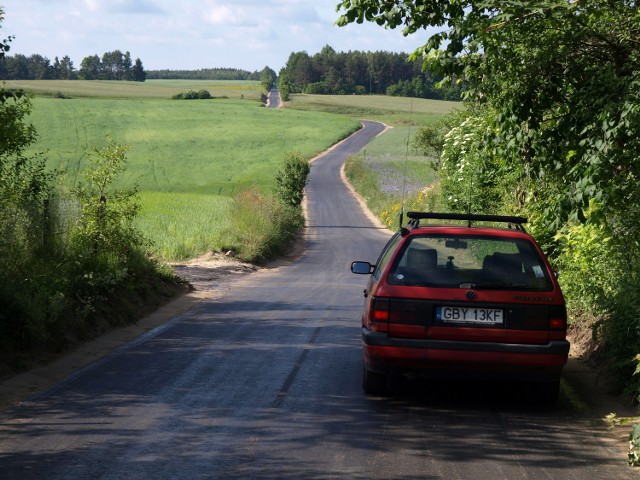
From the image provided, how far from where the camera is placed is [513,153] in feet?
35.5

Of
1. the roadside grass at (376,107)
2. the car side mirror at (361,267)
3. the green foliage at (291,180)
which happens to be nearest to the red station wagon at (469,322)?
the car side mirror at (361,267)

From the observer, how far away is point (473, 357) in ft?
25.9

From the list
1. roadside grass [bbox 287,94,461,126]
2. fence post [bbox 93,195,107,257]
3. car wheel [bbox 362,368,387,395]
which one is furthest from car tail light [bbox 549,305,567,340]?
roadside grass [bbox 287,94,461,126]

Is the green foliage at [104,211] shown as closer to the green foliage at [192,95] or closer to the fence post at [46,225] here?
the fence post at [46,225]

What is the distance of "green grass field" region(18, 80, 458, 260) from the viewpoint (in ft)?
161

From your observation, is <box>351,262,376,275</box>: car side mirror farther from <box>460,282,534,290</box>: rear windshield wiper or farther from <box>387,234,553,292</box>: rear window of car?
<box>460,282,534,290</box>: rear windshield wiper

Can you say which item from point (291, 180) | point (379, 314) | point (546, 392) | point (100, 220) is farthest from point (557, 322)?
Result: point (291, 180)

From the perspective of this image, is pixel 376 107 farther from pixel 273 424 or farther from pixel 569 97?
pixel 273 424

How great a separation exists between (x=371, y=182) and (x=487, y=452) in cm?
7382

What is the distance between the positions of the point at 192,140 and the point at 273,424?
96.7 meters

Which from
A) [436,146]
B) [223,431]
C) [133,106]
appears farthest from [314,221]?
[133,106]

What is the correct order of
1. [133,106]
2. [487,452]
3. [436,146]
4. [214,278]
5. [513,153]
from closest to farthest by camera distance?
[487,452] → [513,153] → [214,278] → [436,146] → [133,106]

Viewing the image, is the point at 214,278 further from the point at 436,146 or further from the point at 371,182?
the point at 371,182

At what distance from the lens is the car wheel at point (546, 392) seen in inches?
332
